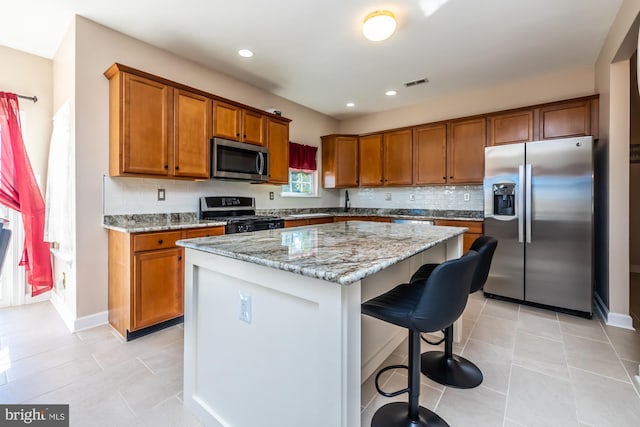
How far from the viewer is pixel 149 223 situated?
2.86 m

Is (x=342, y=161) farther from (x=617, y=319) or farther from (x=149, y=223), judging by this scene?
(x=617, y=319)

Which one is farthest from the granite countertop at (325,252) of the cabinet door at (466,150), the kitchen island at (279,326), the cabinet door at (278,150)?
the cabinet door at (466,150)

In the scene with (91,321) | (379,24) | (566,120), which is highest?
(379,24)

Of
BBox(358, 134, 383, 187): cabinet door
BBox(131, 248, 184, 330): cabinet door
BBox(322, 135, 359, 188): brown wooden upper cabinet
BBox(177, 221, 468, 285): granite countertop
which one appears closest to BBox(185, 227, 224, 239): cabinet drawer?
BBox(131, 248, 184, 330): cabinet door

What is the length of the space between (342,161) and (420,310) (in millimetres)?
4017

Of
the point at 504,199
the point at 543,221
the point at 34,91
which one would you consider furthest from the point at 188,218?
the point at 543,221

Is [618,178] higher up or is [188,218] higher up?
[618,178]

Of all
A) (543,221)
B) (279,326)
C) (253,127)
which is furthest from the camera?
(253,127)

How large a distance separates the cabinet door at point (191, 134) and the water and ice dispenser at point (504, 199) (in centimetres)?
321

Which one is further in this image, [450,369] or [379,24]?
[379,24]

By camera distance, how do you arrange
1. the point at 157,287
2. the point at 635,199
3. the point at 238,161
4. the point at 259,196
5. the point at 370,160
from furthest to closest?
the point at 370,160 < the point at 635,199 < the point at 259,196 < the point at 238,161 < the point at 157,287

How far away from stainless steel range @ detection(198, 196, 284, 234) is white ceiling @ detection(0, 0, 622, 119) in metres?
1.56

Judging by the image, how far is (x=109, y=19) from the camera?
2500mm

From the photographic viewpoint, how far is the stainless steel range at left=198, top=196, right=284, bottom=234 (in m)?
3.08
